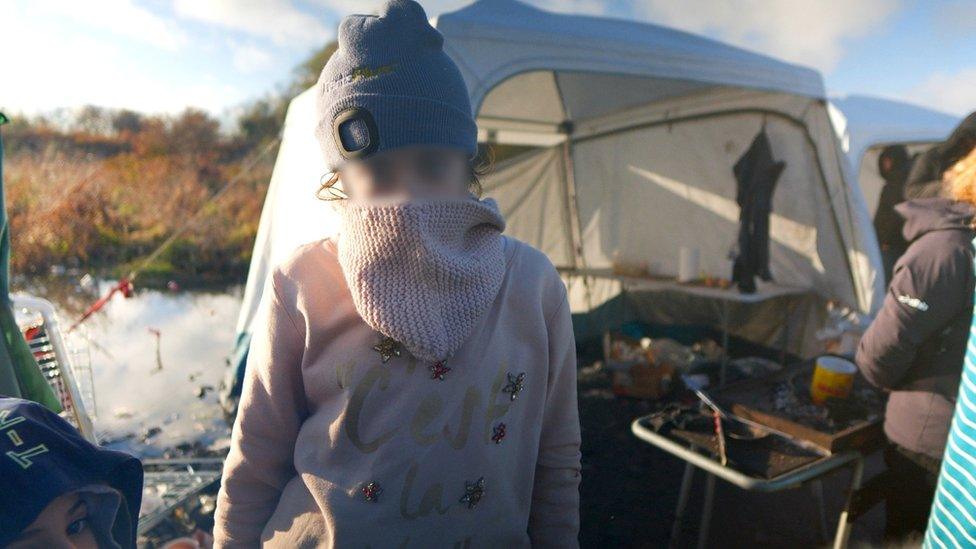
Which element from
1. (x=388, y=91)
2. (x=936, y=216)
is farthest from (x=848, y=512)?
(x=388, y=91)

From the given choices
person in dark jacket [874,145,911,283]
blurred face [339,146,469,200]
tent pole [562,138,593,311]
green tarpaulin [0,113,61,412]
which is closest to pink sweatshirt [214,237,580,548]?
blurred face [339,146,469,200]

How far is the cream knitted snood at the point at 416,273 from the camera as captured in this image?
2.92 feet

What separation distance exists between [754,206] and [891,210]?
2.03m

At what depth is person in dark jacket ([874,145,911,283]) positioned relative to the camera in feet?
17.8

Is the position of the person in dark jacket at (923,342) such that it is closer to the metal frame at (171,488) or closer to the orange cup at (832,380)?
the orange cup at (832,380)

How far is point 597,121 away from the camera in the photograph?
5871 mm

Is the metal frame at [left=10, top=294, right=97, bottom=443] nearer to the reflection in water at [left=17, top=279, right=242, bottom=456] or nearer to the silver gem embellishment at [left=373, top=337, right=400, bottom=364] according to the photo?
the reflection in water at [left=17, top=279, right=242, bottom=456]

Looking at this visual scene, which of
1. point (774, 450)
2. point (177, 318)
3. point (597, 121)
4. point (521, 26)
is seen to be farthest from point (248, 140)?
point (774, 450)

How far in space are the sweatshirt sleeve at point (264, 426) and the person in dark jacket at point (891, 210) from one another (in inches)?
238

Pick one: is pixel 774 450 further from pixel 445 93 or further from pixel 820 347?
pixel 820 347

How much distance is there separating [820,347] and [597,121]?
10.5 feet

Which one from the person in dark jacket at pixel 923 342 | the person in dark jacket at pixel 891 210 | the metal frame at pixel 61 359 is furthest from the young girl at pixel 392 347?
the person in dark jacket at pixel 891 210

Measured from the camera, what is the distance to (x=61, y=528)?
3.00 feet

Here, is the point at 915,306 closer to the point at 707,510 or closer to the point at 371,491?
the point at 707,510
